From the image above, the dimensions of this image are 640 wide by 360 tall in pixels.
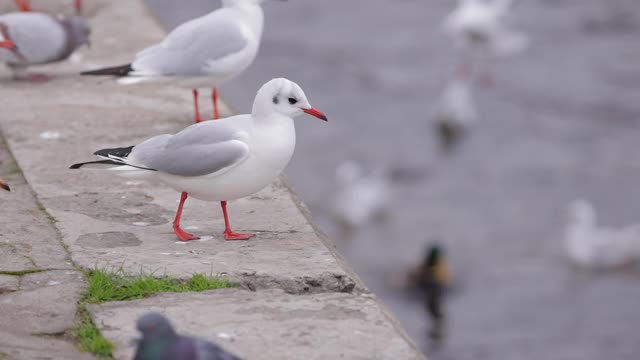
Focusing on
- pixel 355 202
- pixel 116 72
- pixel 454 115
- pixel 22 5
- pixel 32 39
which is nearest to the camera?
pixel 116 72

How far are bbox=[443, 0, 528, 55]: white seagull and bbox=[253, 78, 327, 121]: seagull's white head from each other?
1185 cm

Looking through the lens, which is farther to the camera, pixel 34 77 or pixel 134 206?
pixel 34 77

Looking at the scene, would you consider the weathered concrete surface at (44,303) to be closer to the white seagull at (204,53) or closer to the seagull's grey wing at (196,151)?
the seagull's grey wing at (196,151)

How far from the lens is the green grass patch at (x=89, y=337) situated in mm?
4281

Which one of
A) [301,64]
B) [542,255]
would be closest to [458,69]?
[301,64]

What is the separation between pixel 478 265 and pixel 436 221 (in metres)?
1.04

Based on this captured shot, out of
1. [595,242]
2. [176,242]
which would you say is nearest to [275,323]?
[176,242]

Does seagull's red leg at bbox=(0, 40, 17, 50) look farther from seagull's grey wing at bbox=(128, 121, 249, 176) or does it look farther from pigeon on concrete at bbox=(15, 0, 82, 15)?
seagull's grey wing at bbox=(128, 121, 249, 176)

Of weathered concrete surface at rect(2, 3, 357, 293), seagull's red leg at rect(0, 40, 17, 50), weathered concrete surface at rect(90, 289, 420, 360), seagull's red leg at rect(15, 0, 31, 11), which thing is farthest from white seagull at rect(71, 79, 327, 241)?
seagull's red leg at rect(15, 0, 31, 11)

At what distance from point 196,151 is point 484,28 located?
42.1 ft

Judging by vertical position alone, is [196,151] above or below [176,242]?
above

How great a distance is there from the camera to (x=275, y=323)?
450 centimetres

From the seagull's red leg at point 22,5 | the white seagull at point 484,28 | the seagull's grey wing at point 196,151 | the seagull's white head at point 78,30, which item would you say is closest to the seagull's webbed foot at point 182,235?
the seagull's grey wing at point 196,151

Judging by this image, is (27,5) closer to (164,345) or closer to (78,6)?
(78,6)
